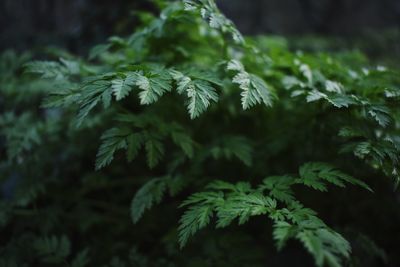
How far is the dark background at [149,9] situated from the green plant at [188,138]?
1162mm

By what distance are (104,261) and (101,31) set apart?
2.42 meters

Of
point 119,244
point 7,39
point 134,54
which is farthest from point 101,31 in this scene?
point 119,244

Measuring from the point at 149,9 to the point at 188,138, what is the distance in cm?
204

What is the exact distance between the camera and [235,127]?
2.79m

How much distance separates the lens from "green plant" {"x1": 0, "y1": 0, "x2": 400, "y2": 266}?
169cm

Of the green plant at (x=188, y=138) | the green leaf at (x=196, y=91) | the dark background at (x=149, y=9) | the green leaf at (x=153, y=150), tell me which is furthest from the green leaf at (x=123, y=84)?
the dark background at (x=149, y=9)

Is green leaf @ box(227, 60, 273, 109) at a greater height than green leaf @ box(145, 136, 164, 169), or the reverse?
green leaf @ box(227, 60, 273, 109)

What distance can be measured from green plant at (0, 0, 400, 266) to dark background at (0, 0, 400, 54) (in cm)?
116

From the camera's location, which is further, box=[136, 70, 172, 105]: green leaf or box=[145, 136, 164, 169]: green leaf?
box=[145, 136, 164, 169]: green leaf

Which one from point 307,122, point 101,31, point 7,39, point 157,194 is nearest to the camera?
point 157,194

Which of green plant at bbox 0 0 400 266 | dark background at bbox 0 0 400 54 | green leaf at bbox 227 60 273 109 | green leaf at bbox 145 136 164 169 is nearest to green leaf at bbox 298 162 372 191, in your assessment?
green plant at bbox 0 0 400 266

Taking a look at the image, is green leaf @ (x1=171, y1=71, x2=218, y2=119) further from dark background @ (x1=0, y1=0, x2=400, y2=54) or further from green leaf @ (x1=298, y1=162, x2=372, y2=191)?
dark background @ (x1=0, y1=0, x2=400, y2=54)

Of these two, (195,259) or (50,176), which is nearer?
(195,259)

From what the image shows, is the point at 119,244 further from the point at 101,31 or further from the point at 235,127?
the point at 101,31
